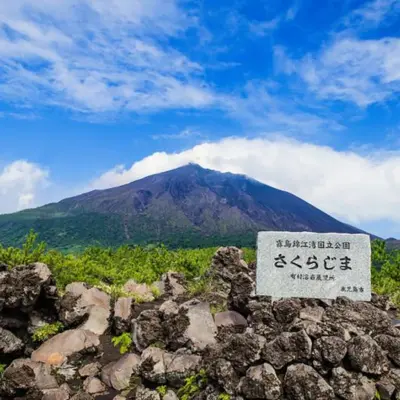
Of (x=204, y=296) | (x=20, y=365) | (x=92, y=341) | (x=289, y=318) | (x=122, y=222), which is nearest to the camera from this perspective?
(x=289, y=318)

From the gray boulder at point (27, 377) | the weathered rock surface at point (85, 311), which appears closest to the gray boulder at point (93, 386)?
the gray boulder at point (27, 377)

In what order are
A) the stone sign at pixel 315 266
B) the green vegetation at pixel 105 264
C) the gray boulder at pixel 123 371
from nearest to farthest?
the gray boulder at pixel 123 371
the stone sign at pixel 315 266
the green vegetation at pixel 105 264

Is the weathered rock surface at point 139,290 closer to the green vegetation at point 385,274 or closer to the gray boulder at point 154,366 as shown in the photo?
the gray boulder at point 154,366

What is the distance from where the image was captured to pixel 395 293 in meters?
12.8

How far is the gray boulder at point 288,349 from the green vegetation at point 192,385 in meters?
1.15

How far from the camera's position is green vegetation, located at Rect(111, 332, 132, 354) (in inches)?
355

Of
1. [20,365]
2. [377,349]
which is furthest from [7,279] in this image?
[377,349]

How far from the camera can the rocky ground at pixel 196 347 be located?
6.48m

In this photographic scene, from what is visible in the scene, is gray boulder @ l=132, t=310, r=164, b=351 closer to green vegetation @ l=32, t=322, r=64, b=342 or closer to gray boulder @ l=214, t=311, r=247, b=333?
gray boulder @ l=214, t=311, r=247, b=333

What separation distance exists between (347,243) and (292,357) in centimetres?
309

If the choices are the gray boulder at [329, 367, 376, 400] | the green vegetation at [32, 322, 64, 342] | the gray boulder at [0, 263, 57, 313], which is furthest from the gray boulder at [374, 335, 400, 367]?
the gray boulder at [0, 263, 57, 313]

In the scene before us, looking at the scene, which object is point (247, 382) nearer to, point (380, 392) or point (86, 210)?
point (380, 392)

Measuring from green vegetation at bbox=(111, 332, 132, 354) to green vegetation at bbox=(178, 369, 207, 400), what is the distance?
1.98m

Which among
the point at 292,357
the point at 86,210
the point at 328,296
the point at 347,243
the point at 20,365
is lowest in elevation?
the point at 20,365
